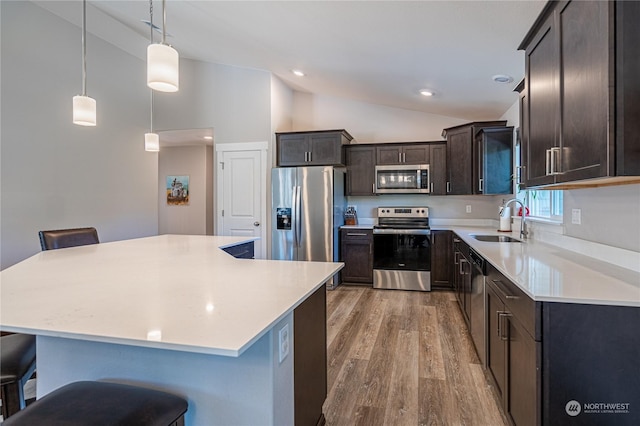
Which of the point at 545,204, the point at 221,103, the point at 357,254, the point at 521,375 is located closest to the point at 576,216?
the point at 545,204

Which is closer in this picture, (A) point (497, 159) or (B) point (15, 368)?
(B) point (15, 368)

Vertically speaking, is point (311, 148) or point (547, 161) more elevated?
point (311, 148)

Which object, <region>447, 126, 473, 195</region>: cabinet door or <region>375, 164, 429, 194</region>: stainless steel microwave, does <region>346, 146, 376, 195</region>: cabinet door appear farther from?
<region>447, 126, 473, 195</region>: cabinet door

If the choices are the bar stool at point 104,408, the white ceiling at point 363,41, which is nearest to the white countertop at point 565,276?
the bar stool at point 104,408

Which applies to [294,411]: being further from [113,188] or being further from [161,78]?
[113,188]

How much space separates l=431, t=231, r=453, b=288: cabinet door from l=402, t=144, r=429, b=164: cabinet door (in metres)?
1.10

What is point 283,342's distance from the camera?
1.24m

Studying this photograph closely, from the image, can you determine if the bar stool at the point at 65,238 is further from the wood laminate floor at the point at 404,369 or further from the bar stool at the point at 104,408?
the wood laminate floor at the point at 404,369

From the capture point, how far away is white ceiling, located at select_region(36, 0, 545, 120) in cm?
244

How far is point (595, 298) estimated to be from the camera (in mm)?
1292

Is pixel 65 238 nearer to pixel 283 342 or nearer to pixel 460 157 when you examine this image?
pixel 283 342

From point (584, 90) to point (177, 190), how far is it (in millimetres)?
8126

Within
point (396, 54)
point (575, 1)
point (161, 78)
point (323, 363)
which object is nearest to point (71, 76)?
point (161, 78)

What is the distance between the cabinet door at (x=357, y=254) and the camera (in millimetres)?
4930
